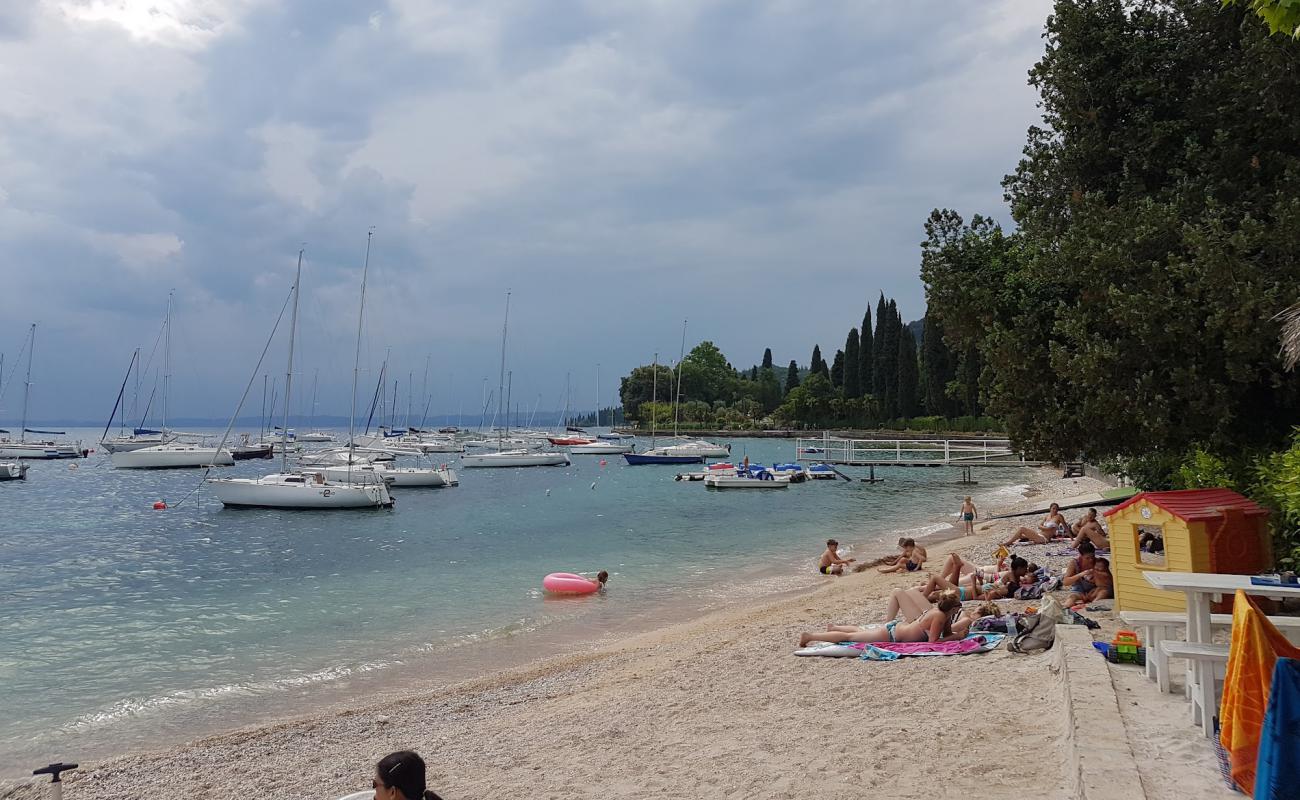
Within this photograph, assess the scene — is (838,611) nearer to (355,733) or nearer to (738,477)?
(355,733)

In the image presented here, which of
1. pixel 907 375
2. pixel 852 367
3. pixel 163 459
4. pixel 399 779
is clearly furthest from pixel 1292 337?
pixel 852 367

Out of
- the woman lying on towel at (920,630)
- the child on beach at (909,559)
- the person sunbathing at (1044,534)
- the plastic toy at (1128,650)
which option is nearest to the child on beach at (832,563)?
the child on beach at (909,559)

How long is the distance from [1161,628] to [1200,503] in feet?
8.68

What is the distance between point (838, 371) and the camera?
12319cm

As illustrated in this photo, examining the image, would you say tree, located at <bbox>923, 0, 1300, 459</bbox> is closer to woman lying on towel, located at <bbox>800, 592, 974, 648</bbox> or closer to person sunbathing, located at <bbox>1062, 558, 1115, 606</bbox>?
person sunbathing, located at <bbox>1062, 558, 1115, 606</bbox>

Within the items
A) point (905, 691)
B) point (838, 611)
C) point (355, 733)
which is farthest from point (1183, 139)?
point (355, 733)

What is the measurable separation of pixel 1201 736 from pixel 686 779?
11.7ft

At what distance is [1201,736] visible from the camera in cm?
555

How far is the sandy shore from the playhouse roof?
2202 mm

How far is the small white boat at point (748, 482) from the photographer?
167 ft

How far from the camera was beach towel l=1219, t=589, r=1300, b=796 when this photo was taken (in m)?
4.49

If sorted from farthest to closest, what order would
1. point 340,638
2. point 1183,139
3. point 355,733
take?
point 340,638, point 1183,139, point 355,733

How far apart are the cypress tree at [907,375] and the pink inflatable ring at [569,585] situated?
282ft

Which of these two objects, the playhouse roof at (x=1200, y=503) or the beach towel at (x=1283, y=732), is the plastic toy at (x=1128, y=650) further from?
the beach towel at (x=1283, y=732)
